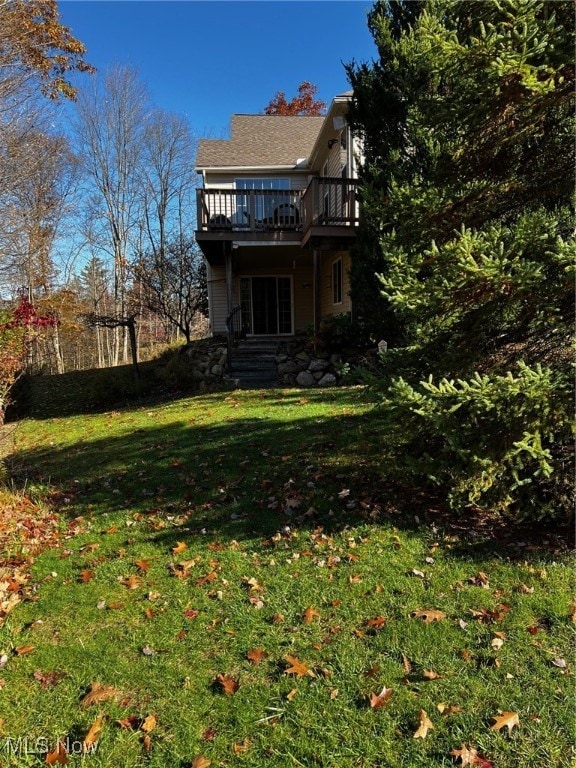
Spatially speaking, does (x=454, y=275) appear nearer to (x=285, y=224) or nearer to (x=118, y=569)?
(x=118, y=569)

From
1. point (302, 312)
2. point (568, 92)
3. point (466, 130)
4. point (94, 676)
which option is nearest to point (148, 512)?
point (94, 676)

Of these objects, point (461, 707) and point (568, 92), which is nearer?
point (461, 707)

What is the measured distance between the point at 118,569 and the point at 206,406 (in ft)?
20.9

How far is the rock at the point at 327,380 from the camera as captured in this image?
11305mm

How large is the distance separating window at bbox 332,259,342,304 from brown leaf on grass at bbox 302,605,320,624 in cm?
1274

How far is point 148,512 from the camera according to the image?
5.12 meters

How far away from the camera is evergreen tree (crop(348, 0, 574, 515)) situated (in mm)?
3107

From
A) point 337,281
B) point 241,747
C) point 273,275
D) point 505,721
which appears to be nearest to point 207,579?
point 241,747

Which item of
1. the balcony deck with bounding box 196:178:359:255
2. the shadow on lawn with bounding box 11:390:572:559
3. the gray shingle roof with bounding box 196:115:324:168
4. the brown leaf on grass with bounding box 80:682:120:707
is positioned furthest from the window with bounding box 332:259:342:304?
the brown leaf on grass with bounding box 80:682:120:707

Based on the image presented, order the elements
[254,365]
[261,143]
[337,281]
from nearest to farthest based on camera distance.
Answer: [254,365] < [337,281] < [261,143]

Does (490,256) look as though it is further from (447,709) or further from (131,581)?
(131,581)

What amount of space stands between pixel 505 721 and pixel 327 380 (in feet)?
30.7

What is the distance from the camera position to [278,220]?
14.6 m

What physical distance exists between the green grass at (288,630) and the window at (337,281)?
411 inches
